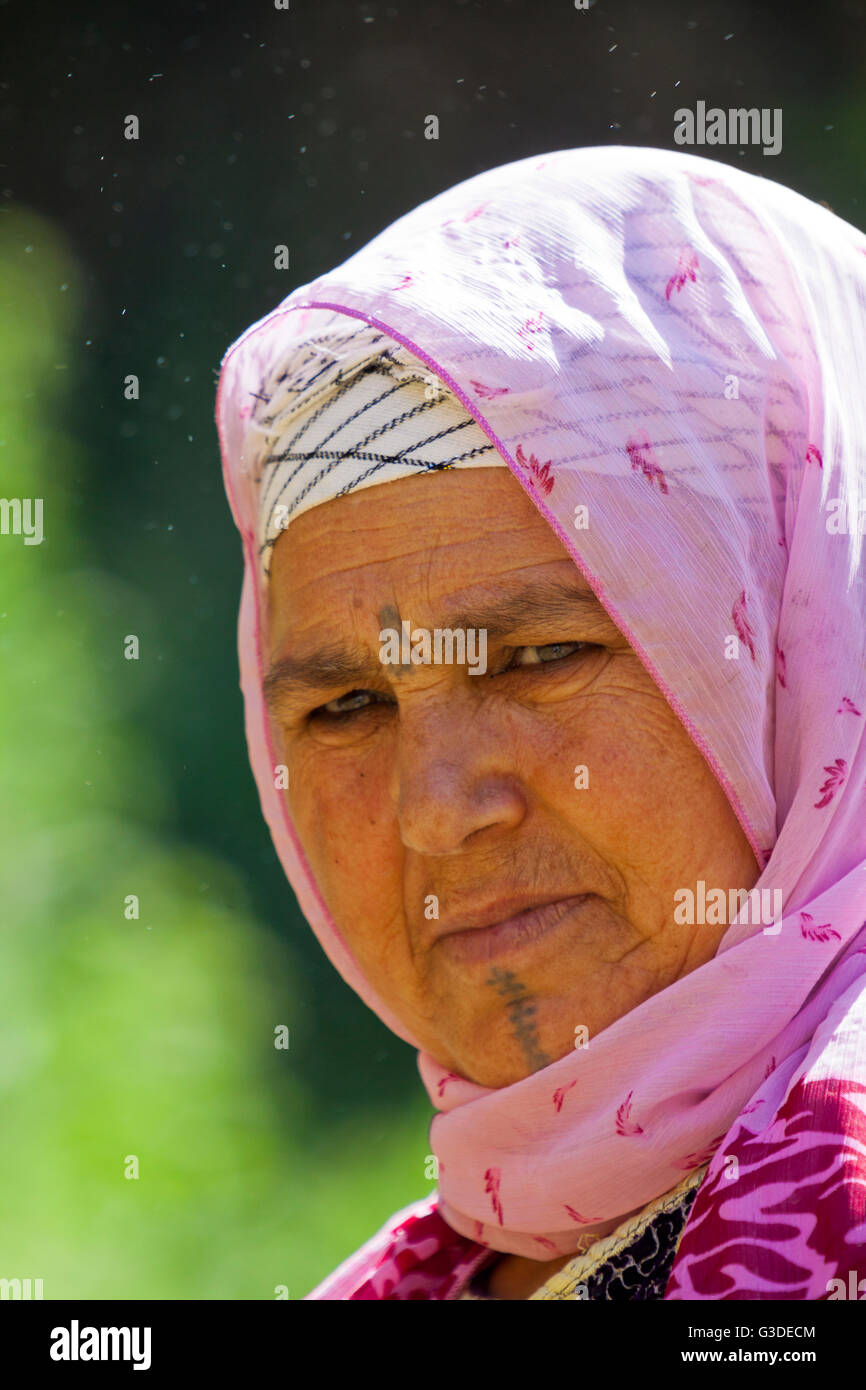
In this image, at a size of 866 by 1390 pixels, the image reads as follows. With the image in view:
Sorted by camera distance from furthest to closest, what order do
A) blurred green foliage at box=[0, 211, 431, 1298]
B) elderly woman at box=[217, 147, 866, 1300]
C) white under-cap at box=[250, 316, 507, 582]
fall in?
blurred green foliage at box=[0, 211, 431, 1298], white under-cap at box=[250, 316, 507, 582], elderly woman at box=[217, 147, 866, 1300]

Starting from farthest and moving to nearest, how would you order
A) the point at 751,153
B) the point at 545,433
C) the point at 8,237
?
the point at 8,237
the point at 751,153
the point at 545,433

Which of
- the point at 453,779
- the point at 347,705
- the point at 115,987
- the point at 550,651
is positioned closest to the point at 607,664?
the point at 550,651

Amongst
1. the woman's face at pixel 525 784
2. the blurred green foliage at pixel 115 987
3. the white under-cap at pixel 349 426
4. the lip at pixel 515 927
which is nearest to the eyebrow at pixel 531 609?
the woman's face at pixel 525 784

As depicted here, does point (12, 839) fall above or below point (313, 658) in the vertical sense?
below

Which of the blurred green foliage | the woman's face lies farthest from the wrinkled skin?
the blurred green foliage

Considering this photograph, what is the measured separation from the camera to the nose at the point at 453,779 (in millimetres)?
1305

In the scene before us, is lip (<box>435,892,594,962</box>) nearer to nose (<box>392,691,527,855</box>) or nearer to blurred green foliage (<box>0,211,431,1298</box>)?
nose (<box>392,691,527,855</box>)

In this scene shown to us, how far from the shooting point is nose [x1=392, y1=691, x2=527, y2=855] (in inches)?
51.4

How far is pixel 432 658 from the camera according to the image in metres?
1.36

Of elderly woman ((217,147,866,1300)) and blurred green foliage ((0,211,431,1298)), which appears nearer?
elderly woman ((217,147,866,1300))

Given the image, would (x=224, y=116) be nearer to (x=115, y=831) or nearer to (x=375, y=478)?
(x=115, y=831)

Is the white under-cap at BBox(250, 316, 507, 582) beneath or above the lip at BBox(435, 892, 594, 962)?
above
